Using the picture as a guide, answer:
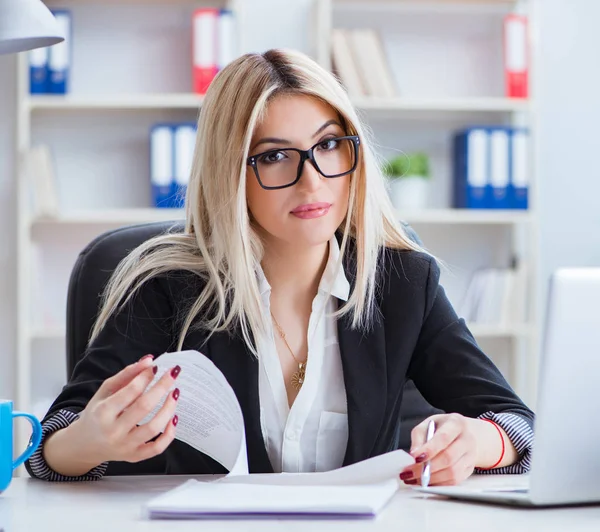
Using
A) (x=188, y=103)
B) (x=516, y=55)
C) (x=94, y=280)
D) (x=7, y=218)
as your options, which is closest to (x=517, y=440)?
(x=94, y=280)

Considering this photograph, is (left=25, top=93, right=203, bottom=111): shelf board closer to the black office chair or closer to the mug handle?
the black office chair

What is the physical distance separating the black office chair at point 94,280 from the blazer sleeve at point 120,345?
24cm

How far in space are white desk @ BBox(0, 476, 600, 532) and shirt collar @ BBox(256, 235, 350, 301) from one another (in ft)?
1.72

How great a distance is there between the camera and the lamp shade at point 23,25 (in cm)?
132

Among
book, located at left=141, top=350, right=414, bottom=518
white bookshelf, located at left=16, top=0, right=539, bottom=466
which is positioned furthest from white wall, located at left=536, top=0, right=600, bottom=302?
book, located at left=141, top=350, right=414, bottom=518

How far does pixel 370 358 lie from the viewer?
1507 millimetres

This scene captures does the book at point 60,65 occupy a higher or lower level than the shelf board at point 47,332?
higher

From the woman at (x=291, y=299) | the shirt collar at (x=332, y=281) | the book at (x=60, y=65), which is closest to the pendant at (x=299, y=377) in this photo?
the woman at (x=291, y=299)

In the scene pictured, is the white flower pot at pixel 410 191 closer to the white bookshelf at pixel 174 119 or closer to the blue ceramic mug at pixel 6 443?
the white bookshelf at pixel 174 119

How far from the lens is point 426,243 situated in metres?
3.77

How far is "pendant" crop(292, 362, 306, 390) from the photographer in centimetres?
151

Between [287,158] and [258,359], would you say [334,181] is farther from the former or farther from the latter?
[258,359]

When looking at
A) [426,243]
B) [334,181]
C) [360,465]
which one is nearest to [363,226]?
[334,181]

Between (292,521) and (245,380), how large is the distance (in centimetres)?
56
